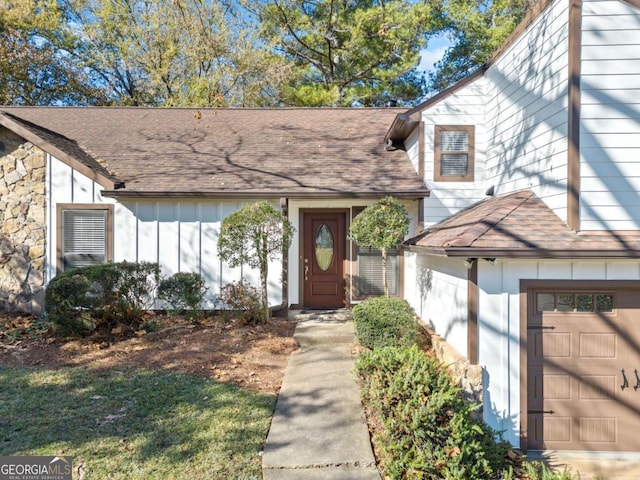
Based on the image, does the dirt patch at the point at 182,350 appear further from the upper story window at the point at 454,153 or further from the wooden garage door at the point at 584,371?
the upper story window at the point at 454,153

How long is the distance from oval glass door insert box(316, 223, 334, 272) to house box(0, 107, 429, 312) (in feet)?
0.11

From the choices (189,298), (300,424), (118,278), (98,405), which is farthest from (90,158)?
(300,424)

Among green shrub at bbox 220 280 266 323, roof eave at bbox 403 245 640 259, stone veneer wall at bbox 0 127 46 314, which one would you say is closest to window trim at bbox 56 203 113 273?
stone veneer wall at bbox 0 127 46 314

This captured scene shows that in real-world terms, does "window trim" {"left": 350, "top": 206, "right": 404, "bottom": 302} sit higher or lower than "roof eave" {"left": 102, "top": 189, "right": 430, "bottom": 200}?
lower

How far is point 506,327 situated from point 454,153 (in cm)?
419

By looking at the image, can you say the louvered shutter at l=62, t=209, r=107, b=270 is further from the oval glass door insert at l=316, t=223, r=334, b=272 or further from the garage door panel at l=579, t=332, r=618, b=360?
the garage door panel at l=579, t=332, r=618, b=360

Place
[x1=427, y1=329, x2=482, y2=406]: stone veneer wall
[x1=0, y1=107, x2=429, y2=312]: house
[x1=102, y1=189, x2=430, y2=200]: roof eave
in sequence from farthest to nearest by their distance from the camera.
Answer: [x1=0, y1=107, x2=429, y2=312]: house
[x1=102, y1=189, x2=430, y2=200]: roof eave
[x1=427, y1=329, x2=482, y2=406]: stone veneer wall

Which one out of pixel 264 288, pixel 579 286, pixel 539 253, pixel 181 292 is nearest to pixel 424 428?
pixel 539 253

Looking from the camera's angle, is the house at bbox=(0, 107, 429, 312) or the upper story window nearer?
the upper story window

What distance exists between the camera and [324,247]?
8.90 m

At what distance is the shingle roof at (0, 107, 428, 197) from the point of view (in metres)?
8.08

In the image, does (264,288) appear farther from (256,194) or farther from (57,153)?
(57,153)

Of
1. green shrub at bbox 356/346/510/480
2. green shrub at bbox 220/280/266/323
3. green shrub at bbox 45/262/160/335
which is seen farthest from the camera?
green shrub at bbox 220/280/266/323

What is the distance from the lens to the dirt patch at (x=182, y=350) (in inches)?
206
